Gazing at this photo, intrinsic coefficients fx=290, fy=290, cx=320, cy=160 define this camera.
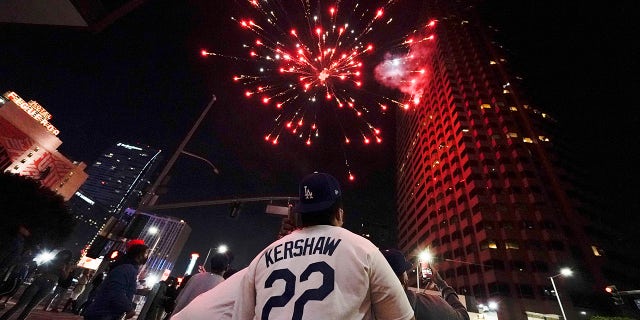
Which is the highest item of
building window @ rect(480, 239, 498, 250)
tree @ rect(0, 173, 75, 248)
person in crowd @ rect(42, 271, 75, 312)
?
building window @ rect(480, 239, 498, 250)

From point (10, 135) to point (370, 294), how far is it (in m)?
67.6

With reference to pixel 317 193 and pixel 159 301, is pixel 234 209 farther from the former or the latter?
pixel 317 193

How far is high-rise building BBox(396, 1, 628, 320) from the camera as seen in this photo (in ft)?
137

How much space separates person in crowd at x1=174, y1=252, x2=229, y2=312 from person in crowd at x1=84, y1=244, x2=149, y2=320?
0.68m

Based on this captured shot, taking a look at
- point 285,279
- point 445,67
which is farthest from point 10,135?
point 445,67

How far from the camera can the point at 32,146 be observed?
51.0 metres

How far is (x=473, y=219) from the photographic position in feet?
169

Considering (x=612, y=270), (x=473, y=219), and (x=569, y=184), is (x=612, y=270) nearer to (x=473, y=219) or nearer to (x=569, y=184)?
(x=569, y=184)

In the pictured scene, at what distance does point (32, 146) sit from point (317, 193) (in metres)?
70.2

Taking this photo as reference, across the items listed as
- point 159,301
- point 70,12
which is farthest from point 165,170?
point 159,301

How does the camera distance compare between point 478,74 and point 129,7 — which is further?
point 478,74

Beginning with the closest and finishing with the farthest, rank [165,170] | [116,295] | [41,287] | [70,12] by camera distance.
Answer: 1. [116,295]
2. [41,287]
3. [70,12]
4. [165,170]

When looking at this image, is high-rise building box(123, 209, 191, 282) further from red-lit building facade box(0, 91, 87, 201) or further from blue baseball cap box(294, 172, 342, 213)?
blue baseball cap box(294, 172, 342, 213)

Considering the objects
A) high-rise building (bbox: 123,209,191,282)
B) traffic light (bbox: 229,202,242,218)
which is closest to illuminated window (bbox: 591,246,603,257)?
traffic light (bbox: 229,202,242,218)
